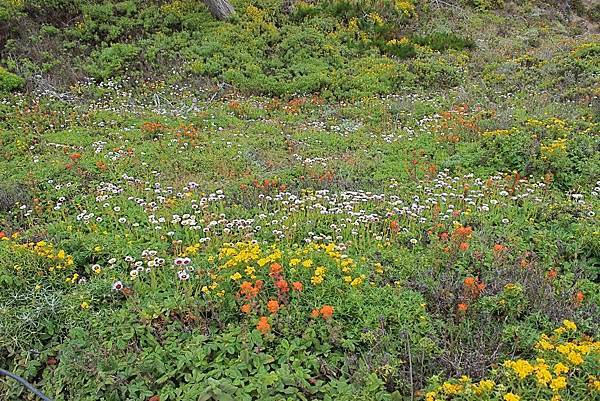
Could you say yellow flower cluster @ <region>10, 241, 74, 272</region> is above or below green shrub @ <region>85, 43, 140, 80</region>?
below

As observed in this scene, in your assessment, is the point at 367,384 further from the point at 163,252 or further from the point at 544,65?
the point at 544,65

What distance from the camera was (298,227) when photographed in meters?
5.68

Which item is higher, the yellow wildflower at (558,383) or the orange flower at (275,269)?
the yellow wildflower at (558,383)

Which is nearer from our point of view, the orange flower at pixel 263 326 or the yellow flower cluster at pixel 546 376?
the yellow flower cluster at pixel 546 376

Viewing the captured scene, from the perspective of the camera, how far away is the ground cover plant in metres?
3.74

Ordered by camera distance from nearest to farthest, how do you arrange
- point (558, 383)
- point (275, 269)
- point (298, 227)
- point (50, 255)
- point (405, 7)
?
point (558, 383), point (275, 269), point (50, 255), point (298, 227), point (405, 7)

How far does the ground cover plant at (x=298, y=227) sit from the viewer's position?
3.74 m

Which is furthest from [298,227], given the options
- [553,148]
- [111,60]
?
[111,60]

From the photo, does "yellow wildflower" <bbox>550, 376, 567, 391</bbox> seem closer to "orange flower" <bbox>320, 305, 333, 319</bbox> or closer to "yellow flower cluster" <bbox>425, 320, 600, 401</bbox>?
"yellow flower cluster" <bbox>425, 320, 600, 401</bbox>

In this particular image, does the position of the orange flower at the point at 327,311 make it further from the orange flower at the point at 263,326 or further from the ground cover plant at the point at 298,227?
the orange flower at the point at 263,326

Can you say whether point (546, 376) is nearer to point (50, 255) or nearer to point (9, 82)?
point (50, 255)

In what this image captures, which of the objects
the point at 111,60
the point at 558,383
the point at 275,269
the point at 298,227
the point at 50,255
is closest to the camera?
the point at 558,383

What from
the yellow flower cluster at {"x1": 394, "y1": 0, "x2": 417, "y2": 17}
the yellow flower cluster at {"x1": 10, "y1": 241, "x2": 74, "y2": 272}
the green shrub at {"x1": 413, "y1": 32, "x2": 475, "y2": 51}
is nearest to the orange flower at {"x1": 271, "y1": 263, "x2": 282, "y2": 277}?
the yellow flower cluster at {"x1": 10, "y1": 241, "x2": 74, "y2": 272}

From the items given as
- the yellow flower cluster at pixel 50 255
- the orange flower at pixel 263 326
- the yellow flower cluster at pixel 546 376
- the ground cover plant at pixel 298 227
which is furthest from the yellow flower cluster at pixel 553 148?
the yellow flower cluster at pixel 50 255
